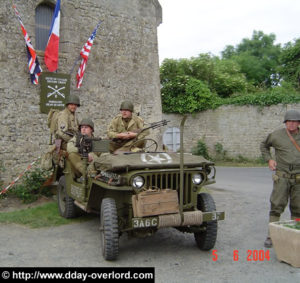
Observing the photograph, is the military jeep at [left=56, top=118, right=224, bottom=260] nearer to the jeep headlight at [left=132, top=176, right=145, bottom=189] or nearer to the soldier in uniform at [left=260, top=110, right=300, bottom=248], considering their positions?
the jeep headlight at [left=132, top=176, right=145, bottom=189]

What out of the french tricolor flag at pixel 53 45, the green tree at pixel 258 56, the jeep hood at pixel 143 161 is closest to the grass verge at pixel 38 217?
the jeep hood at pixel 143 161

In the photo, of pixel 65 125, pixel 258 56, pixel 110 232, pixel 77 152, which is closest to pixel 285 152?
pixel 110 232

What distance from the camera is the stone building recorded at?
8.62 metres

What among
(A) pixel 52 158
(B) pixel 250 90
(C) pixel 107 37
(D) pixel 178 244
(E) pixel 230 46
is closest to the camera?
(D) pixel 178 244

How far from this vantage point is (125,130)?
6.39m

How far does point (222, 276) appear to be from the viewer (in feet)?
13.0

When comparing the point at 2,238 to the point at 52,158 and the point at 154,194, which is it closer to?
the point at 52,158

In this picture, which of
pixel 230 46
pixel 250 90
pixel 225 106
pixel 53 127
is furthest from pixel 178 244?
pixel 230 46

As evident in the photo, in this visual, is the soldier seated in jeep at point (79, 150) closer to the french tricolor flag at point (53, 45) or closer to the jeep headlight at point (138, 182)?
the jeep headlight at point (138, 182)

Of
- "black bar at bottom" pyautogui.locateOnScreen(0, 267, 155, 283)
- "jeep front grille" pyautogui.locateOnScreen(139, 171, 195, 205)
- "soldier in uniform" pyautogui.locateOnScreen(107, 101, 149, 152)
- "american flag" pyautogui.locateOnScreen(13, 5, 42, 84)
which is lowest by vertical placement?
"black bar at bottom" pyautogui.locateOnScreen(0, 267, 155, 283)

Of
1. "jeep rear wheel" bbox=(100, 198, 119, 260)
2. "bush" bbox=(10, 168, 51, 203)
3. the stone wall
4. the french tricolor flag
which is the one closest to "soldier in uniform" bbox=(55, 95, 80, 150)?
"bush" bbox=(10, 168, 51, 203)

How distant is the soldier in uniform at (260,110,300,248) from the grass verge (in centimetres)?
355

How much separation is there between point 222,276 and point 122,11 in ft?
29.8

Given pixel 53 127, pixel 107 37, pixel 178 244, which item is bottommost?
pixel 178 244
